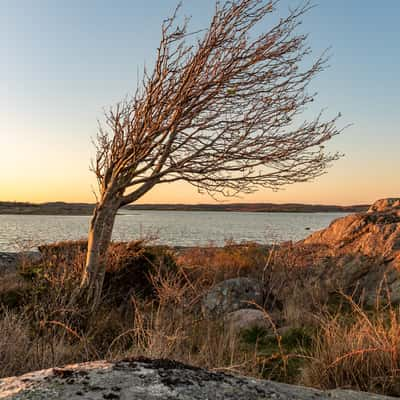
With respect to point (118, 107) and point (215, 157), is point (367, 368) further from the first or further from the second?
point (118, 107)

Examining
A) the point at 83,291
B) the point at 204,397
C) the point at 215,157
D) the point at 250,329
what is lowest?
the point at 250,329

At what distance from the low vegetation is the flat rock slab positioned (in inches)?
30.9

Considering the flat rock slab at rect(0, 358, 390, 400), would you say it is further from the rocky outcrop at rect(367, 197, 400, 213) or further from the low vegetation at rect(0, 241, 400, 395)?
the rocky outcrop at rect(367, 197, 400, 213)

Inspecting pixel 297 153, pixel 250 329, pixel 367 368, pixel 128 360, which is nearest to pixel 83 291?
pixel 250 329

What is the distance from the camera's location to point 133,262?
10703 millimetres

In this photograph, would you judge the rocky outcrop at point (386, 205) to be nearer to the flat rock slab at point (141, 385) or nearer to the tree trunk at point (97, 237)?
the tree trunk at point (97, 237)

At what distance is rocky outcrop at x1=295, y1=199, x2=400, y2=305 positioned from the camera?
10.1 meters

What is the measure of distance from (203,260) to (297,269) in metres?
3.92

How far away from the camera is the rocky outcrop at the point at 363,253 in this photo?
10.1 metres

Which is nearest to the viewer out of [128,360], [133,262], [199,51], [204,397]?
[204,397]

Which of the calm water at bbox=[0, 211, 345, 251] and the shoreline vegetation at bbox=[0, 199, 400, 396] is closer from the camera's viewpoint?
the shoreline vegetation at bbox=[0, 199, 400, 396]

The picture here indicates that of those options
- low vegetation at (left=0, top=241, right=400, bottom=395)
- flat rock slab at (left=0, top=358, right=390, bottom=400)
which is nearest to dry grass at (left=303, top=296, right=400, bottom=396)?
low vegetation at (left=0, top=241, right=400, bottom=395)

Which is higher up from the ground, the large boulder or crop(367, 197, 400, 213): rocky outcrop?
crop(367, 197, 400, 213): rocky outcrop

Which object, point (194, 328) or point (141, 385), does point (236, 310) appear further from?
point (141, 385)
